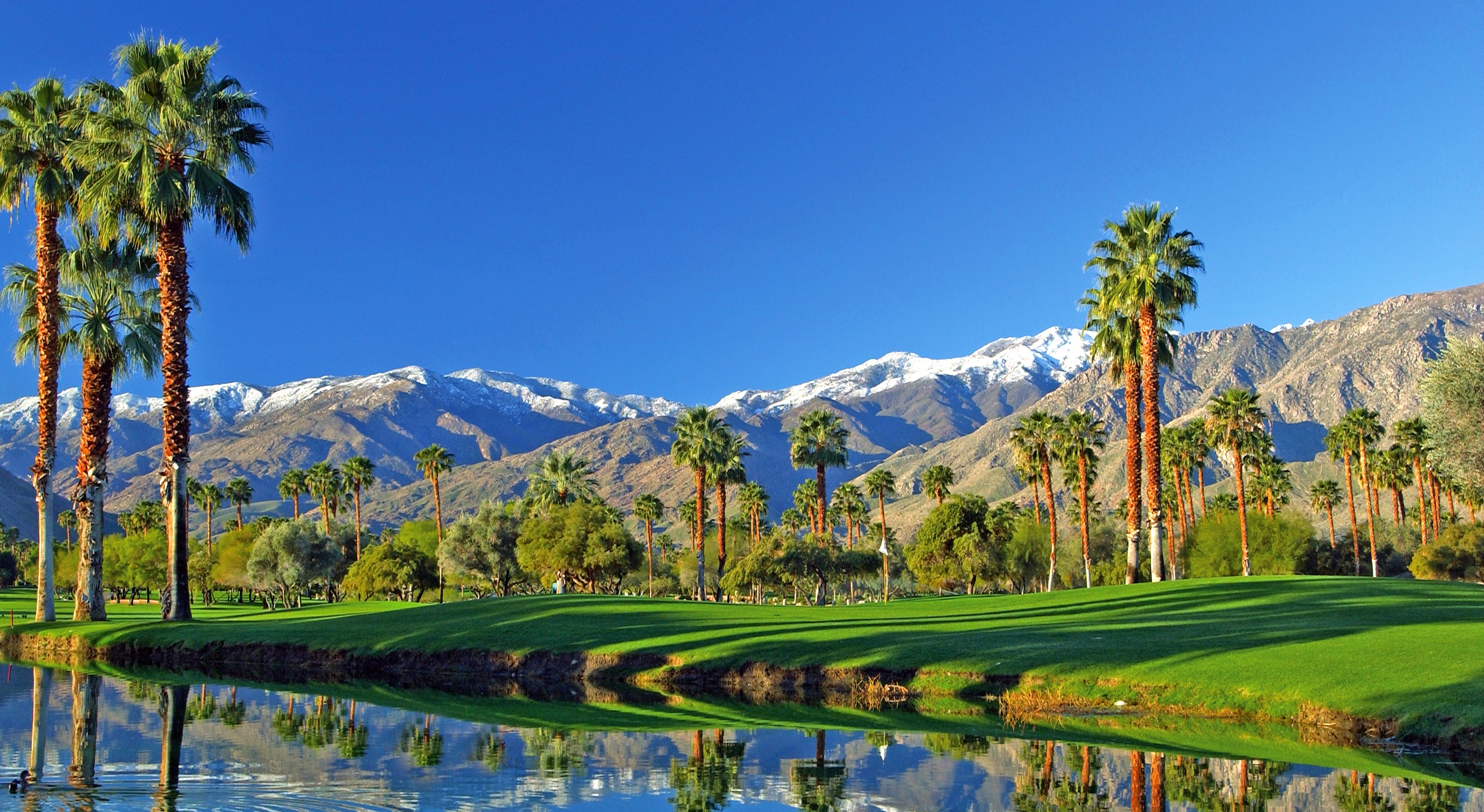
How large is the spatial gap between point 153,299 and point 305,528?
178 feet

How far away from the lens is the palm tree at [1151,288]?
5372cm

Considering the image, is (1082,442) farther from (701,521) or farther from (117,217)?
(117,217)

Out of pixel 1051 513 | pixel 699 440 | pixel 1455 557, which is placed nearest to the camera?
pixel 1051 513

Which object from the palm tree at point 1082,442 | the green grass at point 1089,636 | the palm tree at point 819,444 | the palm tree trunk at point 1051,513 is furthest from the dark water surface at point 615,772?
the palm tree at point 1082,442

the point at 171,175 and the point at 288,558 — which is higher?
the point at 171,175

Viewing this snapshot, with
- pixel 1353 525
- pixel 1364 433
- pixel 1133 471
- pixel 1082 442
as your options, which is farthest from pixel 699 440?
pixel 1364 433

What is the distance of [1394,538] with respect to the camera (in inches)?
4441

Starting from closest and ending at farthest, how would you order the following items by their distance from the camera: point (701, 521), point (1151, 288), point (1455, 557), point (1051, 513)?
point (1151, 288)
point (701, 521)
point (1051, 513)
point (1455, 557)

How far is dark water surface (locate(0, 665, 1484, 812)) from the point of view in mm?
15023

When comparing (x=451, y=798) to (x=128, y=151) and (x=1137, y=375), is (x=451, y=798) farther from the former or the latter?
(x=1137, y=375)

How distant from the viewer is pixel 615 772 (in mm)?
17328

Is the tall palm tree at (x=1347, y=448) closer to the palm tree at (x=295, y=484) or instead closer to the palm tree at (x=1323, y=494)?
the palm tree at (x=1323, y=494)

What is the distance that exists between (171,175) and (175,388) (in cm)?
786

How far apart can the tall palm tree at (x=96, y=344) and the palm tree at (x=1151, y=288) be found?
146ft
